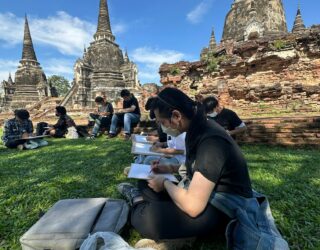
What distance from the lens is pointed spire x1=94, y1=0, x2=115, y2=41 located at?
32.3m

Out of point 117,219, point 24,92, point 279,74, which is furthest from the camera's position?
point 24,92

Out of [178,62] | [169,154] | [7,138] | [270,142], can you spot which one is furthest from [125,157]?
[178,62]

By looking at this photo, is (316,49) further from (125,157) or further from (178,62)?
→ (125,157)

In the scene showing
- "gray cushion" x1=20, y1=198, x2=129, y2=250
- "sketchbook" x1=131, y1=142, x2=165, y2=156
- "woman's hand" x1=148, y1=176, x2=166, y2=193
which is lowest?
"gray cushion" x1=20, y1=198, x2=129, y2=250

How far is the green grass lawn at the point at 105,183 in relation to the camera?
204 cm

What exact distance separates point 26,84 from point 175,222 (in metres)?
35.5

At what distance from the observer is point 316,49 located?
378 inches

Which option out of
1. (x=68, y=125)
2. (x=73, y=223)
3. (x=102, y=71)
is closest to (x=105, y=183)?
(x=73, y=223)

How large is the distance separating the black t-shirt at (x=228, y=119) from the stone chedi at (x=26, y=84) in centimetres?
3046

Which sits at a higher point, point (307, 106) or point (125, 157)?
point (307, 106)

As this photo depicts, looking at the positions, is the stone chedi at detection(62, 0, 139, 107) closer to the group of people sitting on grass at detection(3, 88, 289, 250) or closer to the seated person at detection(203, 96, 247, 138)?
the seated person at detection(203, 96, 247, 138)

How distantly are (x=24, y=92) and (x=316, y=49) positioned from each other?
1253 inches

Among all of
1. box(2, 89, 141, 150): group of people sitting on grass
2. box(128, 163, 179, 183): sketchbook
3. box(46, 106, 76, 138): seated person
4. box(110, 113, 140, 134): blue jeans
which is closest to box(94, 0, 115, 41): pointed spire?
box(46, 106, 76, 138): seated person

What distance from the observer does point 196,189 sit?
4.97 feet
